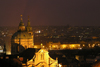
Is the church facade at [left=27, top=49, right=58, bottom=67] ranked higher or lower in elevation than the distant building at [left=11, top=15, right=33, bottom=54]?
lower

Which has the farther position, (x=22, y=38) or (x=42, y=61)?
(x=22, y=38)

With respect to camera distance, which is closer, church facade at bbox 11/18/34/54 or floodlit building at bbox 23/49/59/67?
floodlit building at bbox 23/49/59/67

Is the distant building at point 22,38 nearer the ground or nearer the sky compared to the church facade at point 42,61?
nearer the sky

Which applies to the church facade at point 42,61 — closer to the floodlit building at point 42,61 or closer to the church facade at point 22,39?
the floodlit building at point 42,61

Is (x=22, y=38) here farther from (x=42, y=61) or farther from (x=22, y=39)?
(x=42, y=61)

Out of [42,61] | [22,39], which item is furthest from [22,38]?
[42,61]

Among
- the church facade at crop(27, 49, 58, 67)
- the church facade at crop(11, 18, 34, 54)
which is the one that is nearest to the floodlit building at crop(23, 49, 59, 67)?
the church facade at crop(27, 49, 58, 67)

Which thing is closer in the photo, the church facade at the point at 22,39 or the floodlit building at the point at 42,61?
the floodlit building at the point at 42,61

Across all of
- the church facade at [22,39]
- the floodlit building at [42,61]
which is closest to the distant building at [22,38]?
the church facade at [22,39]

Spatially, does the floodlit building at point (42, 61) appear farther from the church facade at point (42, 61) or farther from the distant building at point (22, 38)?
the distant building at point (22, 38)

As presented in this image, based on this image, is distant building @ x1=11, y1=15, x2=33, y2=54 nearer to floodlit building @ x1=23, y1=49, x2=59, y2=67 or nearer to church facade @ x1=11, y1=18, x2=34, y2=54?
church facade @ x1=11, y1=18, x2=34, y2=54

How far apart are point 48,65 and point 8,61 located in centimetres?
783

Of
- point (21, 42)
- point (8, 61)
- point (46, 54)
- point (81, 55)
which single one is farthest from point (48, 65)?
point (21, 42)

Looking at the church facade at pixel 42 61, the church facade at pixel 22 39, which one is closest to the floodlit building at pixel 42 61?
the church facade at pixel 42 61
